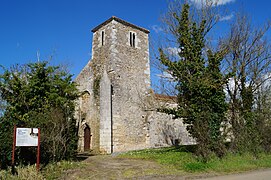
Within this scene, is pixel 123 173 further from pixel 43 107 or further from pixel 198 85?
pixel 198 85

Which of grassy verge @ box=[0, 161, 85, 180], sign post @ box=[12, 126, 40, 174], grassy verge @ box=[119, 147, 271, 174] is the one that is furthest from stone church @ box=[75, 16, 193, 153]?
sign post @ box=[12, 126, 40, 174]

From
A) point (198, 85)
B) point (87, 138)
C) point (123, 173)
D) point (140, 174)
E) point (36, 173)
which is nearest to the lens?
point (36, 173)

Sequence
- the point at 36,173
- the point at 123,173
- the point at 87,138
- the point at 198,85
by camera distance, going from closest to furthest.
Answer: the point at 36,173
the point at 123,173
the point at 198,85
the point at 87,138

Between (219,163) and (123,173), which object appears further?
(219,163)

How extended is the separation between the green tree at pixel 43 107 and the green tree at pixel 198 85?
5308 millimetres

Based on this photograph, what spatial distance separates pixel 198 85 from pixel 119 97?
754 cm

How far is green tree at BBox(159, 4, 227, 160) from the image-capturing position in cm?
1179

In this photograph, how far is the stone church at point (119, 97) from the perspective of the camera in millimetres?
18141

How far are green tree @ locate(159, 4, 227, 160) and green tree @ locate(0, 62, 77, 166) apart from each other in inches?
Result: 209

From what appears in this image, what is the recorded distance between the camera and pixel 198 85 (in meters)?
12.6

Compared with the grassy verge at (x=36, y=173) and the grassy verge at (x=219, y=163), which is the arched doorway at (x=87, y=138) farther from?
the grassy verge at (x=36, y=173)

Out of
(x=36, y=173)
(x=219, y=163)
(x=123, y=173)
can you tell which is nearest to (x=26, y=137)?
(x=36, y=173)

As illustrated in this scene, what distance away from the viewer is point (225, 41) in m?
14.6

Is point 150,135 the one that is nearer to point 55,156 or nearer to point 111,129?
point 111,129
